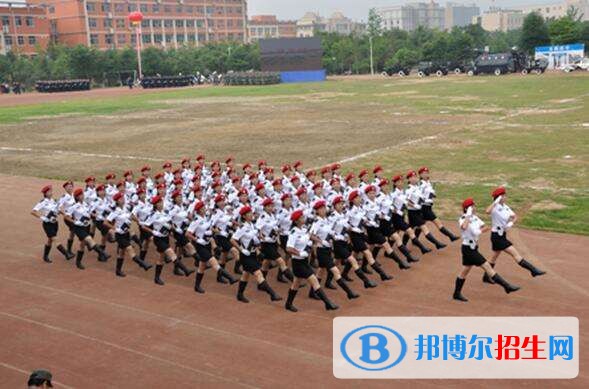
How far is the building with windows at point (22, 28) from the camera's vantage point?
9138 cm

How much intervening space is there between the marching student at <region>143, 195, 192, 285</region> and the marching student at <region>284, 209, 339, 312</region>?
2752mm

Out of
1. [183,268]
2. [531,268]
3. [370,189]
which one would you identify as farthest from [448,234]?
[183,268]

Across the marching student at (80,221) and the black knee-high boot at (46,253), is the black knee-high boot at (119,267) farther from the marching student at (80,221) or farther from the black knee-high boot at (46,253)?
the black knee-high boot at (46,253)

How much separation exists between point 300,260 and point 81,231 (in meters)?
5.09

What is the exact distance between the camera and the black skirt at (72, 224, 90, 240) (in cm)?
1296

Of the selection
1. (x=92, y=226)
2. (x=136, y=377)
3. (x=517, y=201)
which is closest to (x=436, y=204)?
(x=517, y=201)

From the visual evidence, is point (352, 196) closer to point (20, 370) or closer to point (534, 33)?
point (20, 370)

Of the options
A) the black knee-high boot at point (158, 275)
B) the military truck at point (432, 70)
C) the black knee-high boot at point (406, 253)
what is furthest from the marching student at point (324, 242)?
the military truck at point (432, 70)

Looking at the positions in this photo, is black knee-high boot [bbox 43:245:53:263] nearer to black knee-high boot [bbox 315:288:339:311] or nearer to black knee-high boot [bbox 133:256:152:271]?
black knee-high boot [bbox 133:256:152:271]

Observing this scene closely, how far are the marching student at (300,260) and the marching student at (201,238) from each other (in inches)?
64.6

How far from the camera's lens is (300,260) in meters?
10.1

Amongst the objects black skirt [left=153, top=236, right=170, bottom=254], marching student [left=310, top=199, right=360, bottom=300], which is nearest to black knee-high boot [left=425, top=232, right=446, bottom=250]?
marching student [left=310, top=199, right=360, bottom=300]

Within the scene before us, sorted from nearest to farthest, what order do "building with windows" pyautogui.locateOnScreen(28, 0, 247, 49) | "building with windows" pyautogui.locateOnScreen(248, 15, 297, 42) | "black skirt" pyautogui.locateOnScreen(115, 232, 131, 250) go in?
"black skirt" pyautogui.locateOnScreen(115, 232, 131, 250) < "building with windows" pyautogui.locateOnScreen(28, 0, 247, 49) < "building with windows" pyautogui.locateOnScreen(248, 15, 297, 42)

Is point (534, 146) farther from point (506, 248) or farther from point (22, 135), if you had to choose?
point (22, 135)
